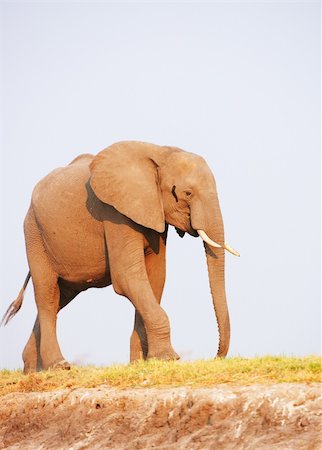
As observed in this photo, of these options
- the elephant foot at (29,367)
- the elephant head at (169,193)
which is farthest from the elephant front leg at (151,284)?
the elephant foot at (29,367)

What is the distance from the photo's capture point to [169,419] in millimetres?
12398

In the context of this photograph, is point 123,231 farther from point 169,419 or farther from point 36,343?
point 169,419

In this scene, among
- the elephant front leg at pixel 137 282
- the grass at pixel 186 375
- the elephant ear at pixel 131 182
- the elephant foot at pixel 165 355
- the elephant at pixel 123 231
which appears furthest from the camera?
the elephant ear at pixel 131 182

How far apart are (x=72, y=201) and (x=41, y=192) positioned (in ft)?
3.09

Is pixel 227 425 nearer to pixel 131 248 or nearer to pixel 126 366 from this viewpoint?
pixel 126 366

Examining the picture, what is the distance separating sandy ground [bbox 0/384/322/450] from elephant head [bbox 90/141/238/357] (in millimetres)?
3245

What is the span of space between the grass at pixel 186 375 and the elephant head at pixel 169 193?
223 cm

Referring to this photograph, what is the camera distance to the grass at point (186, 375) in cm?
1255

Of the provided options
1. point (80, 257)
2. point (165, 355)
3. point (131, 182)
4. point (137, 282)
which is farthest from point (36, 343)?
point (131, 182)

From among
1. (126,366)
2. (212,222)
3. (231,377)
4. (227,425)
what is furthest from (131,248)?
(227,425)

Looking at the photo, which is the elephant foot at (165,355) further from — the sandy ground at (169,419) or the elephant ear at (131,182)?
the sandy ground at (169,419)

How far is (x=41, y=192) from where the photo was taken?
18.8m

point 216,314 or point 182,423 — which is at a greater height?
point 216,314

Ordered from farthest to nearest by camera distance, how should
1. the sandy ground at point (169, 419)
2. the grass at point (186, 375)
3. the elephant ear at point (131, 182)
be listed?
the elephant ear at point (131, 182) → the grass at point (186, 375) → the sandy ground at point (169, 419)
